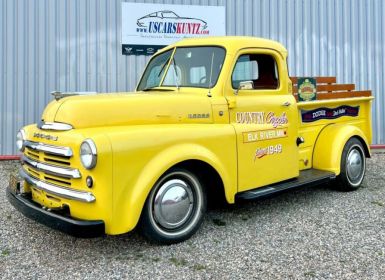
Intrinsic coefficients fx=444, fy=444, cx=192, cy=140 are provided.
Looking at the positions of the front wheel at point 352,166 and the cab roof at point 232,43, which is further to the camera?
the front wheel at point 352,166

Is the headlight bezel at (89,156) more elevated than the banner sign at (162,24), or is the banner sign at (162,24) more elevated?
the banner sign at (162,24)

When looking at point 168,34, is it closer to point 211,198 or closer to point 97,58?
point 97,58

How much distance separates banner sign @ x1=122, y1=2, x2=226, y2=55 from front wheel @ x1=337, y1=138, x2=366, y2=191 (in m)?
4.29

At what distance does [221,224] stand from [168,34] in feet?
17.8

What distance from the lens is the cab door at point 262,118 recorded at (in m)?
4.86

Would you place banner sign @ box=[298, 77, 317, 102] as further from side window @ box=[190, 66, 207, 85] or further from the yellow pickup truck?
side window @ box=[190, 66, 207, 85]

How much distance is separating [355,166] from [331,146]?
695mm

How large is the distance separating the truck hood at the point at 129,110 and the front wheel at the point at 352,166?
102 inches

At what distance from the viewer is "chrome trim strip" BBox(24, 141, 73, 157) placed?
3.80 m

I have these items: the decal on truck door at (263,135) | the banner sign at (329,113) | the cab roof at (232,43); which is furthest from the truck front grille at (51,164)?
the banner sign at (329,113)

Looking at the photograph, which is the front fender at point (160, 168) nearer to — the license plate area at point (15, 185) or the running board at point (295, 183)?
the running board at point (295, 183)

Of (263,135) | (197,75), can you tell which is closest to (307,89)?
(263,135)

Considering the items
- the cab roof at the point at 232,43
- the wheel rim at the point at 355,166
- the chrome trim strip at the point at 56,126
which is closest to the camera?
the chrome trim strip at the point at 56,126

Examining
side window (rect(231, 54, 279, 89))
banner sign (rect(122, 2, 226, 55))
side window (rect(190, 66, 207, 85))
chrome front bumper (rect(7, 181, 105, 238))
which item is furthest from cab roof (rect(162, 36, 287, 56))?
banner sign (rect(122, 2, 226, 55))
